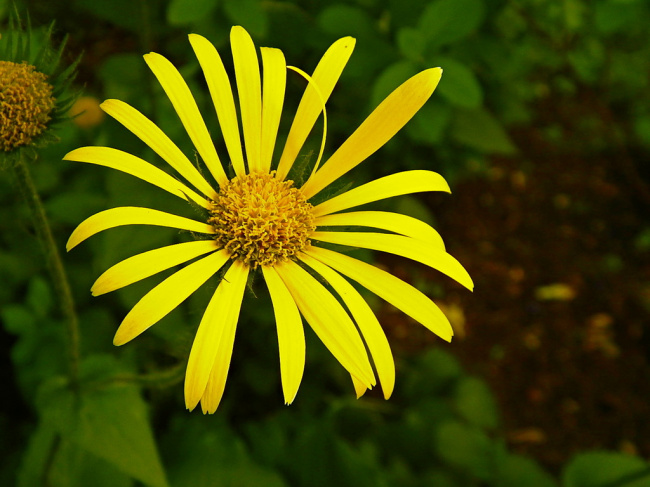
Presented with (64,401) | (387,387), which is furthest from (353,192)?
(64,401)

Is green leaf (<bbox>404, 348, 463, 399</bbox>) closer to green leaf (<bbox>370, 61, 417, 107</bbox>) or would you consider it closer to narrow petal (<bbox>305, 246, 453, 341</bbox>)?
green leaf (<bbox>370, 61, 417, 107</bbox>)

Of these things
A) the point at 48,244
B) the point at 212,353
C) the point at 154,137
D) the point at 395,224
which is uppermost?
the point at 154,137

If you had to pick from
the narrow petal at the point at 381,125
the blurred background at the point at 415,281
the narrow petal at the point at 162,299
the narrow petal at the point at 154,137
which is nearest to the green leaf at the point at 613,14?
the blurred background at the point at 415,281

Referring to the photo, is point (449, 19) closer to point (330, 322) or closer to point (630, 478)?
point (330, 322)

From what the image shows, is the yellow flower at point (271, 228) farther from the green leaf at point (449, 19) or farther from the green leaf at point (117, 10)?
the green leaf at point (117, 10)

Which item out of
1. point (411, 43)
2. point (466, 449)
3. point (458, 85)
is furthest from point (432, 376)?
point (411, 43)

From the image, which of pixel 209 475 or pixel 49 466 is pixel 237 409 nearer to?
pixel 209 475
